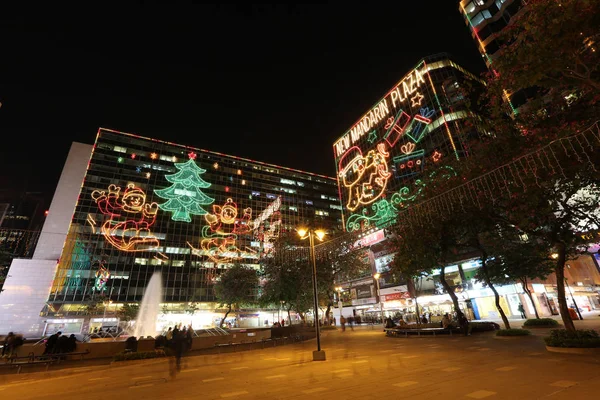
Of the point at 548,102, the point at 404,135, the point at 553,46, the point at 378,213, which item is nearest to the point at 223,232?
the point at 378,213

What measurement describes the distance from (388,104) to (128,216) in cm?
6111

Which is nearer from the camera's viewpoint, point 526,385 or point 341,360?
point 526,385

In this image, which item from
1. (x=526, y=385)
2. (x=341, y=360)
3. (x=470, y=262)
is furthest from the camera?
(x=470, y=262)

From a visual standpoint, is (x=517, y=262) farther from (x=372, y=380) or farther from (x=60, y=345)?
(x=60, y=345)

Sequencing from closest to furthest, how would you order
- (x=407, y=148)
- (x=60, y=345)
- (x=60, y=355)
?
(x=60, y=355), (x=60, y=345), (x=407, y=148)

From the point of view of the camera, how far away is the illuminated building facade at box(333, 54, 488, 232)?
45250 millimetres

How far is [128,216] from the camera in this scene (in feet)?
216

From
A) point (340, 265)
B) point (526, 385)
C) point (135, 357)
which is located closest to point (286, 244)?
point (340, 265)

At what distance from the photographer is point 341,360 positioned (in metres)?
12.2

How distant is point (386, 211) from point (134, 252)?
54773 mm

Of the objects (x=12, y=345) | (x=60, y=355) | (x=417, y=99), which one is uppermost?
(x=417, y=99)

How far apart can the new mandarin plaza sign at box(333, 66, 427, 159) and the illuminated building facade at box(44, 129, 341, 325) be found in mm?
20324

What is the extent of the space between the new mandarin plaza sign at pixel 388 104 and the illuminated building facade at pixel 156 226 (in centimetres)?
2032

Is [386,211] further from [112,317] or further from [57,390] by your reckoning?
[112,317]
